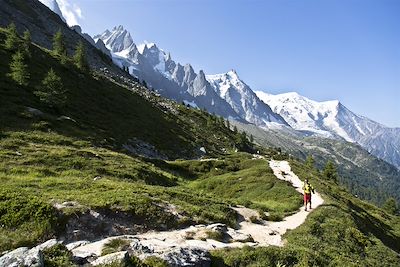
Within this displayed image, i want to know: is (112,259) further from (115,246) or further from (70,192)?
(70,192)

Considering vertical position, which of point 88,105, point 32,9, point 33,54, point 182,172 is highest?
point 32,9

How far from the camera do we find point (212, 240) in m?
21.9

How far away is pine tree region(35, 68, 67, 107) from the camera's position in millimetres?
61156

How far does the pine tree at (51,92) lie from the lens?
201 feet

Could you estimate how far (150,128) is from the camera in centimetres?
8025

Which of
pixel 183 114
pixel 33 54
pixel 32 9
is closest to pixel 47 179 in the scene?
pixel 33 54

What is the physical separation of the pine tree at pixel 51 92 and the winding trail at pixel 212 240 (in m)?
41.6

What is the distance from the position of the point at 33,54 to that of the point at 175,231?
252ft

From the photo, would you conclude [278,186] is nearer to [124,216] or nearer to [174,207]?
[174,207]

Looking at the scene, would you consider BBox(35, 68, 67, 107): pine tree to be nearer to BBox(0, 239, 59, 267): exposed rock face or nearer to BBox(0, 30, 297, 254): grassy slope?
BBox(0, 30, 297, 254): grassy slope

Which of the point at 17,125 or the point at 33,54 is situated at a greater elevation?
the point at 33,54

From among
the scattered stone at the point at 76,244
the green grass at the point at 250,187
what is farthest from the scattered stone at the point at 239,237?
the green grass at the point at 250,187

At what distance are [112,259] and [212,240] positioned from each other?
8174 mm

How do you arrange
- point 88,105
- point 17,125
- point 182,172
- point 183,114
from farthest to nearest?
point 183,114 → point 88,105 → point 182,172 → point 17,125
